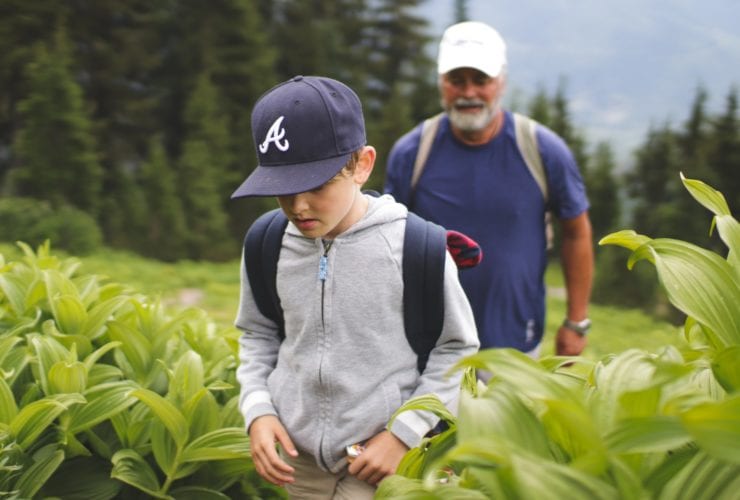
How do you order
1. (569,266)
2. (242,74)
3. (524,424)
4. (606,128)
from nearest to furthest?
(524,424) → (569,266) → (242,74) → (606,128)

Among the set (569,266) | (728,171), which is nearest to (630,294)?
(728,171)

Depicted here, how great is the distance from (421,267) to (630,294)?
13497 millimetres

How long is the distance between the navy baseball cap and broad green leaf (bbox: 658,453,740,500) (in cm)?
102

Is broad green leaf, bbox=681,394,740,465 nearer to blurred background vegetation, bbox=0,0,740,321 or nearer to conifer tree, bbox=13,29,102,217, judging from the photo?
blurred background vegetation, bbox=0,0,740,321

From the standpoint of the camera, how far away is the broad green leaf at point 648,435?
3.36ft

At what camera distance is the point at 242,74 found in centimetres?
1634

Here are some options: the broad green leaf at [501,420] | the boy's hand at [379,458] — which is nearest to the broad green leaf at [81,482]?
the boy's hand at [379,458]

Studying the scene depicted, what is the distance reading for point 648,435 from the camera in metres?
1.04

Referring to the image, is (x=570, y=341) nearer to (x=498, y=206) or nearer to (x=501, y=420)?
(x=498, y=206)

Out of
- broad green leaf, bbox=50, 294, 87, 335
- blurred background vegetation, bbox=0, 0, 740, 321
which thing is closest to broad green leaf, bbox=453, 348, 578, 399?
broad green leaf, bbox=50, 294, 87, 335

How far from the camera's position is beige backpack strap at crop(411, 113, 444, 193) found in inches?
134

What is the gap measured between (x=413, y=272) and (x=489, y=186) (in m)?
1.43

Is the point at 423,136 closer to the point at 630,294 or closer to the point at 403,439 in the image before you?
the point at 403,439

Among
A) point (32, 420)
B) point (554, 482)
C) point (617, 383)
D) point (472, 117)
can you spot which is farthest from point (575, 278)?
point (554, 482)
